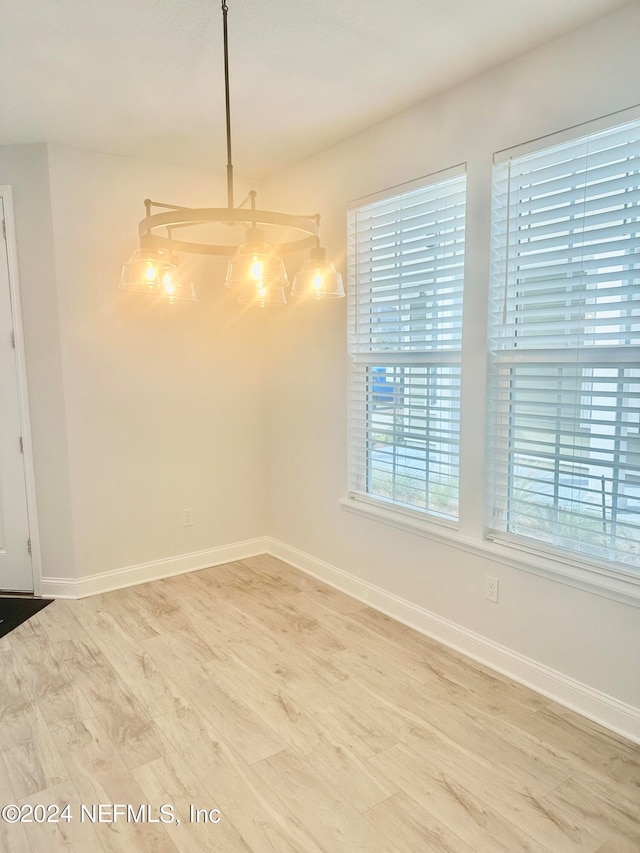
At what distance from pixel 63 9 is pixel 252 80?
787 millimetres

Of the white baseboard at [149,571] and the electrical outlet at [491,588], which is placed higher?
the electrical outlet at [491,588]

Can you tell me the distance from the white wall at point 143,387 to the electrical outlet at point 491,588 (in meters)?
1.98

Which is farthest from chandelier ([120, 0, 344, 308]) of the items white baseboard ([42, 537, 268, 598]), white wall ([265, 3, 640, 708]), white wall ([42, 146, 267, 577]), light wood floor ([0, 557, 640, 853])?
white baseboard ([42, 537, 268, 598])

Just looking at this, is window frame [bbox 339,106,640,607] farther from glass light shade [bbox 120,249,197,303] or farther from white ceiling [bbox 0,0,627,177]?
glass light shade [bbox 120,249,197,303]

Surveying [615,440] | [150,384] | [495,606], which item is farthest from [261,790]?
[150,384]

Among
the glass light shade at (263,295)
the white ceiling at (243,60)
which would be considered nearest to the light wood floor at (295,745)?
the glass light shade at (263,295)

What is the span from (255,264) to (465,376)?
4.13 feet

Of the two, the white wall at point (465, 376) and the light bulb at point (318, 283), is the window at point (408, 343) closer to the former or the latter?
the white wall at point (465, 376)

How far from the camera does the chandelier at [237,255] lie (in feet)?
5.26

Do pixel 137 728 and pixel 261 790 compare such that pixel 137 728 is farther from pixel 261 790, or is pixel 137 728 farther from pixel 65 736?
pixel 261 790

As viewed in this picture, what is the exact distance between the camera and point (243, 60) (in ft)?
7.38

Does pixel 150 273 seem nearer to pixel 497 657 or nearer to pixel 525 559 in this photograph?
pixel 525 559

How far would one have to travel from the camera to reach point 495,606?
2541 mm

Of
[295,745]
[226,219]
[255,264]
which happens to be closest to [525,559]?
[295,745]
